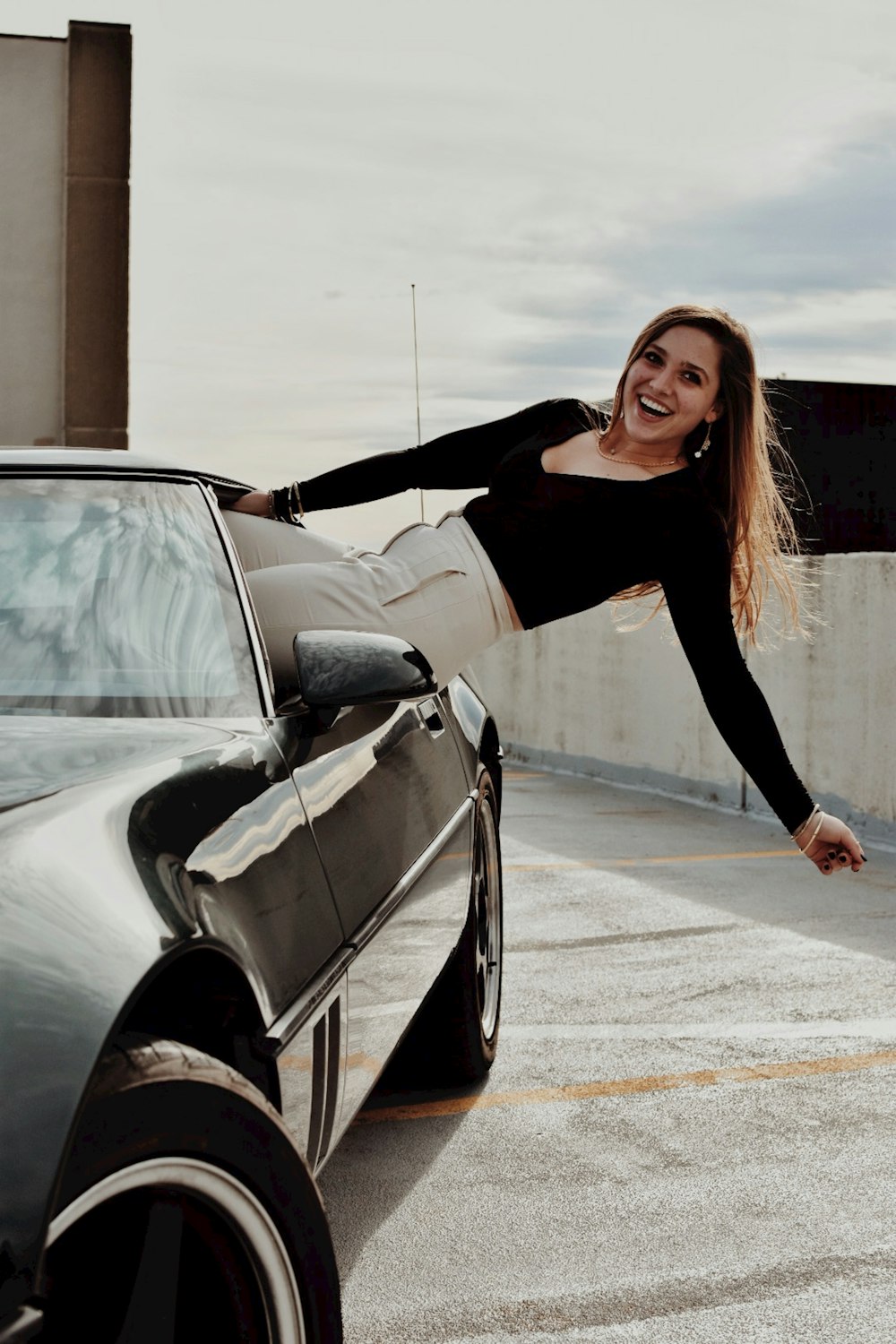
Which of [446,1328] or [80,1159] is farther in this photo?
[446,1328]

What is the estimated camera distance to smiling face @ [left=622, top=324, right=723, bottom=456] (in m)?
3.88

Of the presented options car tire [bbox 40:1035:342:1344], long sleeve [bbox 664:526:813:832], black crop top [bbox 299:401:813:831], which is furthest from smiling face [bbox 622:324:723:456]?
car tire [bbox 40:1035:342:1344]

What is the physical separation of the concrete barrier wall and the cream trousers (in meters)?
3.04

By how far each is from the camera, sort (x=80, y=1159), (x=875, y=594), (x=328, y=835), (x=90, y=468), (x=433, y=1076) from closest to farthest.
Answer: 1. (x=80, y=1159)
2. (x=328, y=835)
3. (x=90, y=468)
4. (x=433, y=1076)
5. (x=875, y=594)

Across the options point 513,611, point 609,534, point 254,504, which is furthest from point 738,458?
point 254,504

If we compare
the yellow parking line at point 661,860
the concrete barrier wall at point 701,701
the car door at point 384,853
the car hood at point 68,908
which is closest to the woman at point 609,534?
the car door at point 384,853

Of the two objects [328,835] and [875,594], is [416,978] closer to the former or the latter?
[328,835]

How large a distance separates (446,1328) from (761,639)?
839 cm

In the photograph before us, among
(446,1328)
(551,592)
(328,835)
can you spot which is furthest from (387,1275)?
(551,592)

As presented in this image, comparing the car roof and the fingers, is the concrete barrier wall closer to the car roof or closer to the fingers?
the fingers

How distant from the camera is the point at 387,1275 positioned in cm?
326

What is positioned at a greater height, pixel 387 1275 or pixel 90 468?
pixel 90 468

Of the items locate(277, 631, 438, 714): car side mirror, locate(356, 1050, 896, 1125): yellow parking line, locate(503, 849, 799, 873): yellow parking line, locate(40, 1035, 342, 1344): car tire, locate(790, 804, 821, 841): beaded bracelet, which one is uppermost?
locate(277, 631, 438, 714): car side mirror

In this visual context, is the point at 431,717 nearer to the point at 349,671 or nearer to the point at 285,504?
the point at 285,504
